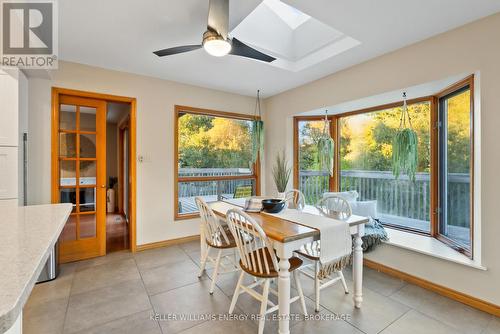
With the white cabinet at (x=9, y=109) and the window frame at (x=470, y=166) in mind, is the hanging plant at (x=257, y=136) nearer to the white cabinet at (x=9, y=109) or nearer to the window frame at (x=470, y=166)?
the window frame at (x=470, y=166)

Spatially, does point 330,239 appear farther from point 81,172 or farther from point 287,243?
point 81,172

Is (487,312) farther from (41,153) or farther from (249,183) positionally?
(41,153)

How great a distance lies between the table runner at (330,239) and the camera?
1.76m

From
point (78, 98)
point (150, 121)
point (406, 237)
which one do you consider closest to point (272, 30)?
point (150, 121)

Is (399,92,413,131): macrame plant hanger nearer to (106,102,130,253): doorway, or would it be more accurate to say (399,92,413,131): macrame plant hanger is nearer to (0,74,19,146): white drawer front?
(0,74,19,146): white drawer front

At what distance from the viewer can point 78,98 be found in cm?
304

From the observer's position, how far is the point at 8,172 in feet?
7.29

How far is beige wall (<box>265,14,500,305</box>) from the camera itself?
6.50 ft

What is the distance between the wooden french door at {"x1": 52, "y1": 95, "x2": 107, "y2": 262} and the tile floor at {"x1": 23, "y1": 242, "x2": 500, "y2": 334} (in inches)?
16.1

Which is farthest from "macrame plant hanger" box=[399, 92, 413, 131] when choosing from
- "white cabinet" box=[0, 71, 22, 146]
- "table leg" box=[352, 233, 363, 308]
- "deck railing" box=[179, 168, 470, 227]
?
"white cabinet" box=[0, 71, 22, 146]

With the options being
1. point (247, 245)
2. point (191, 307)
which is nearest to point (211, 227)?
point (247, 245)

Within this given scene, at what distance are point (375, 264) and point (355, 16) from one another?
2.67m

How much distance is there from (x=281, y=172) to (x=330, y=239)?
2.19 metres

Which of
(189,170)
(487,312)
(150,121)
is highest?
(150,121)
